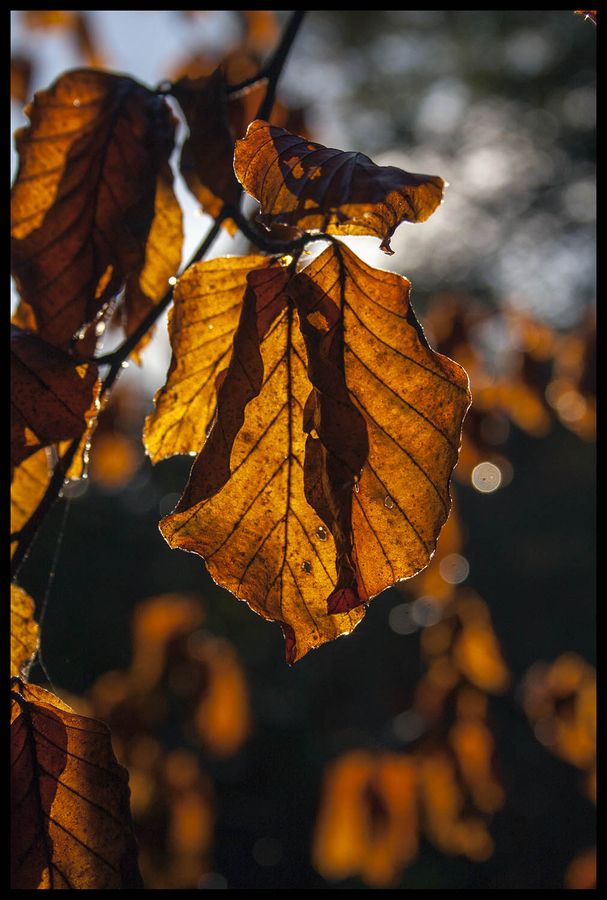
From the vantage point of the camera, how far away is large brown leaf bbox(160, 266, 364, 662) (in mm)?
394

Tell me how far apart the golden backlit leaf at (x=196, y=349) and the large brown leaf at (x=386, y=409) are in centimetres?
8

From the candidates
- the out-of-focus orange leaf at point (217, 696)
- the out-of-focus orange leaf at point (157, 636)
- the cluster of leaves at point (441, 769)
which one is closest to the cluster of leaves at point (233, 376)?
the cluster of leaves at point (441, 769)

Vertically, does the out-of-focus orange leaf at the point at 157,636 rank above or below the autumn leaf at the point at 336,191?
below

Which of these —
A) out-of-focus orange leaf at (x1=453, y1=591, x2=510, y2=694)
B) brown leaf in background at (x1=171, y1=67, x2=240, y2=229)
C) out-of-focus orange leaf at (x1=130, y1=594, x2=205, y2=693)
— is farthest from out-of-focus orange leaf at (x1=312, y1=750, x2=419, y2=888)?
brown leaf in background at (x1=171, y1=67, x2=240, y2=229)

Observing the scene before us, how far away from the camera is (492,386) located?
1.83 m

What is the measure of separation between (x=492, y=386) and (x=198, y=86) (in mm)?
1446

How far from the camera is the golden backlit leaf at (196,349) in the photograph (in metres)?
0.43

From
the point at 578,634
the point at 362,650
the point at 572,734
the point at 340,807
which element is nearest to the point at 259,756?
the point at 362,650

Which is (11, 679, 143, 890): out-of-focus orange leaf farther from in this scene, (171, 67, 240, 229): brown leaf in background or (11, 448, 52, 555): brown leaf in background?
(171, 67, 240, 229): brown leaf in background

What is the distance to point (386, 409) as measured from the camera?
38 centimetres

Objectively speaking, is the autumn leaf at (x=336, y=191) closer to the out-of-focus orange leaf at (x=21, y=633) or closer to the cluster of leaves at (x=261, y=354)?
the cluster of leaves at (x=261, y=354)

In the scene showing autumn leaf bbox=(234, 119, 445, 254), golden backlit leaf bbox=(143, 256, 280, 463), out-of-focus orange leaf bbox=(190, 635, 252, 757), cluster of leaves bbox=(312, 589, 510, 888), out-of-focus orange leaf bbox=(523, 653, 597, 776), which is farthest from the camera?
out-of-focus orange leaf bbox=(190, 635, 252, 757)

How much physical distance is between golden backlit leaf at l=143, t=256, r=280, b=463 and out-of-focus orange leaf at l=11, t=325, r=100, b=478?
0.18ft

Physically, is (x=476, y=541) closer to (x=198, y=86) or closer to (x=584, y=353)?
(x=584, y=353)
